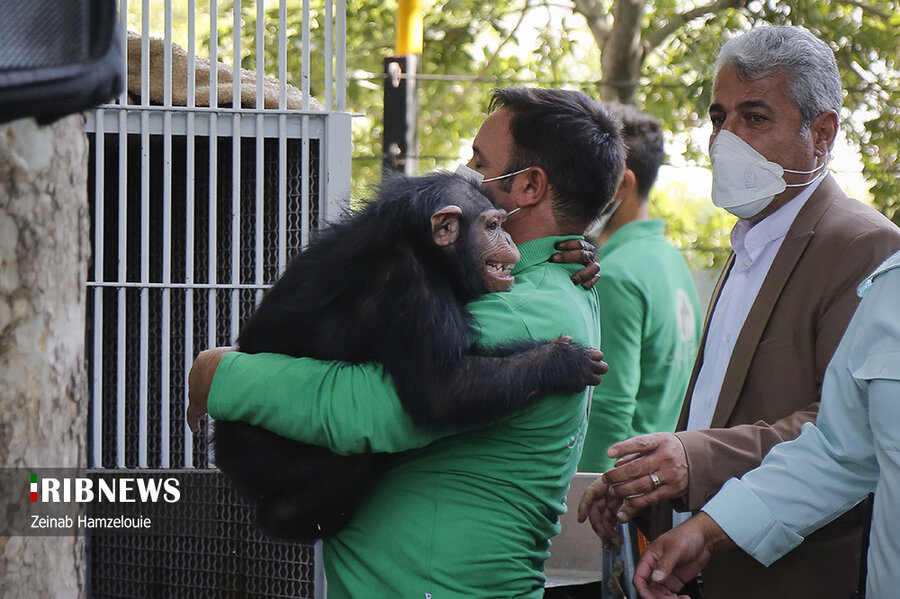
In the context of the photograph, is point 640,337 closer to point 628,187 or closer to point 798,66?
point 628,187

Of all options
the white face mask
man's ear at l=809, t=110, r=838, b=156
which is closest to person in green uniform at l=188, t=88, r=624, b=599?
the white face mask

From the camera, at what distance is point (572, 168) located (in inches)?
87.5

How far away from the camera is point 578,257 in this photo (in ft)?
→ 7.18

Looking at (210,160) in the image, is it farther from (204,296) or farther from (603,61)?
(603,61)

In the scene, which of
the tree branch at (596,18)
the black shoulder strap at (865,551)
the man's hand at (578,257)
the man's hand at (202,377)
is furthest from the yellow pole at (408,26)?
the black shoulder strap at (865,551)

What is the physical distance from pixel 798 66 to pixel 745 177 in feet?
0.98

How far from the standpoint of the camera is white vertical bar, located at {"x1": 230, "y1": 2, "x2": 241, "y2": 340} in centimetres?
318

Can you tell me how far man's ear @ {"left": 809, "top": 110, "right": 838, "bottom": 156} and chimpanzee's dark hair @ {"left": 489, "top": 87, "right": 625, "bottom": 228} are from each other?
65cm

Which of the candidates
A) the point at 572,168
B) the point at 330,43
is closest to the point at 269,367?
the point at 572,168

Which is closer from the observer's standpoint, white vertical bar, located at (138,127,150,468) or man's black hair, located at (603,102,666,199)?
white vertical bar, located at (138,127,150,468)

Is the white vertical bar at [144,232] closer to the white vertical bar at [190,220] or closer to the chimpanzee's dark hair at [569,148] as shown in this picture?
the white vertical bar at [190,220]

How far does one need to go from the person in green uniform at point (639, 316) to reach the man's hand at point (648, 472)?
4.91 feet

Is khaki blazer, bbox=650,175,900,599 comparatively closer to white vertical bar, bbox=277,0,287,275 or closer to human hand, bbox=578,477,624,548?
human hand, bbox=578,477,624,548

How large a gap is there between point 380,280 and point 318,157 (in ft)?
4.20
